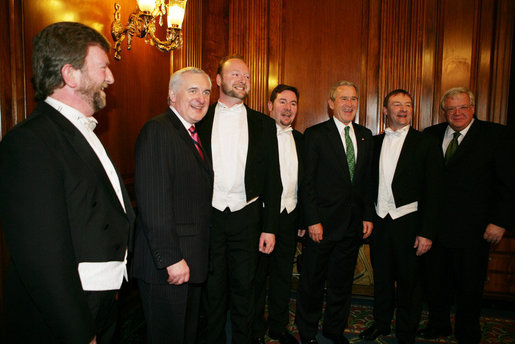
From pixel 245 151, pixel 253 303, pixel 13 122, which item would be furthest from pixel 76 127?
pixel 253 303

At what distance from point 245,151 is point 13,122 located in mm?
1266

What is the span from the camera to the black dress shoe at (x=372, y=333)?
2669 mm

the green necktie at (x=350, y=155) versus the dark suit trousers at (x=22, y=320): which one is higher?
the green necktie at (x=350, y=155)

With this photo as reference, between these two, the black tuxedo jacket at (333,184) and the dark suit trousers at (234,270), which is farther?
the black tuxedo jacket at (333,184)

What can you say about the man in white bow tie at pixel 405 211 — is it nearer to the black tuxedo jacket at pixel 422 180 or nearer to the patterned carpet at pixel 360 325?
the black tuxedo jacket at pixel 422 180

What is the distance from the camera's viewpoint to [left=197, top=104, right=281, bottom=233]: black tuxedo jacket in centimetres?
217

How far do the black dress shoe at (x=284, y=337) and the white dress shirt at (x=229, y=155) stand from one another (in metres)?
1.21

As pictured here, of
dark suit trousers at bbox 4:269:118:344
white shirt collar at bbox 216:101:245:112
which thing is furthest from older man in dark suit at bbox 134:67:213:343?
dark suit trousers at bbox 4:269:118:344

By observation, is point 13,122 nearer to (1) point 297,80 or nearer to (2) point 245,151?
(2) point 245,151

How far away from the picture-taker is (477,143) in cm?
252

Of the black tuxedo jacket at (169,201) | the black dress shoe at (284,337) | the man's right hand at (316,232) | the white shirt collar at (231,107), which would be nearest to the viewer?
the black tuxedo jacket at (169,201)

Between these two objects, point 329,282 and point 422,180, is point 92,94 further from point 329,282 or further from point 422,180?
point 422,180

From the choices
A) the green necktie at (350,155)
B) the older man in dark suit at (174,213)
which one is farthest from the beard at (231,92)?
the green necktie at (350,155)

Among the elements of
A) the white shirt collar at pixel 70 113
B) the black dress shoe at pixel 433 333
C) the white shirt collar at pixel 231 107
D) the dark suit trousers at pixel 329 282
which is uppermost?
the white shirt collar at pixel 231 107
